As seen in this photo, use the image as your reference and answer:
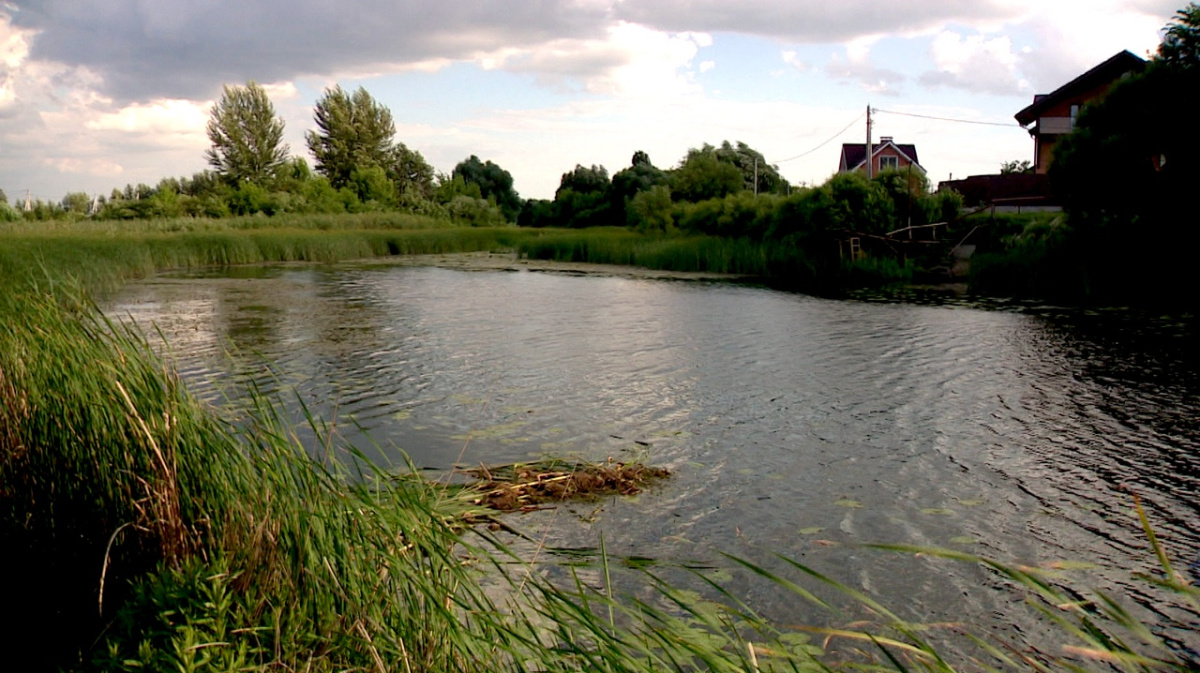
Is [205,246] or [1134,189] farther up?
[1134,189]

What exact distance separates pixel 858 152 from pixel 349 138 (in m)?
33.3

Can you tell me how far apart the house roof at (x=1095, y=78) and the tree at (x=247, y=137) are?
4328 cm

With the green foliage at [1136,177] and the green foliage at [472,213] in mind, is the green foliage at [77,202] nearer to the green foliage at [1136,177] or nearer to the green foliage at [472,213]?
the green foliage at [472,213]

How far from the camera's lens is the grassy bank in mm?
2371

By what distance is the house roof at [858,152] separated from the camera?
5125 centimetres

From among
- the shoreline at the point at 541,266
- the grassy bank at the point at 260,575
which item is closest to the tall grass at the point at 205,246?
the shoreline at the point at 541,266

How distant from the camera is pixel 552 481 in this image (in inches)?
203

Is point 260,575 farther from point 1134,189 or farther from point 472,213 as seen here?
point 472,213

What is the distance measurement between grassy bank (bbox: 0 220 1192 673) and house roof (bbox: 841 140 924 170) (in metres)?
50.1

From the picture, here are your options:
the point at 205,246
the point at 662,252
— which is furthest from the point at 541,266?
the point at 205,246

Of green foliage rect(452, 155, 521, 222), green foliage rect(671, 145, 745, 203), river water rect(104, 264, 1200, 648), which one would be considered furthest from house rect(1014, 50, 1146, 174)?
green foliage rect(452, 155, 521, 222)

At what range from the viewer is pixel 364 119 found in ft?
211

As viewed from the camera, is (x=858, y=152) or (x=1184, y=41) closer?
(x=1184, y=41)

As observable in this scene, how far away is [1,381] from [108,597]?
1.87 meters
